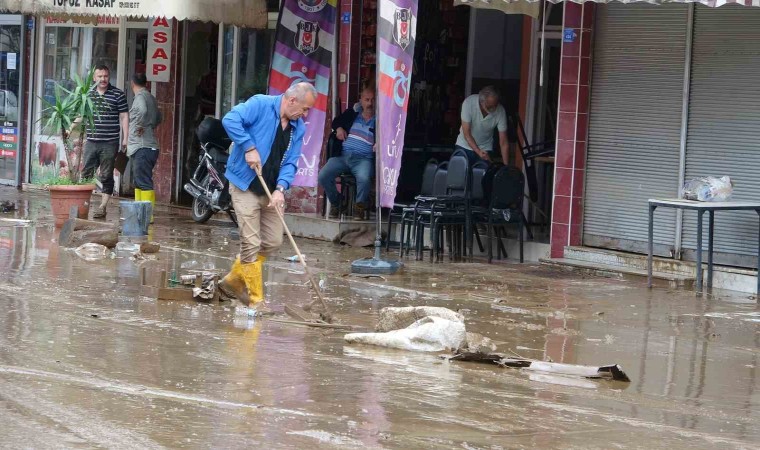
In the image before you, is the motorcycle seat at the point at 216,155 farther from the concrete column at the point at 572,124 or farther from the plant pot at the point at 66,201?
the concrete column at the point at 572,124

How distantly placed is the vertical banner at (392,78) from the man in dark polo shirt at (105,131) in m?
5.18

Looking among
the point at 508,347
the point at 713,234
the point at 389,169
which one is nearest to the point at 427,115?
the point at 389,169

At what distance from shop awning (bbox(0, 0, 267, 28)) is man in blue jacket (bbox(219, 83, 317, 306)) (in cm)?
641

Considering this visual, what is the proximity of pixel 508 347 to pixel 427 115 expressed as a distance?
811cm

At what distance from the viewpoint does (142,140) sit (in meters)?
16.8

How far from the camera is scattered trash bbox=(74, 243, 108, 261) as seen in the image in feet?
43.6

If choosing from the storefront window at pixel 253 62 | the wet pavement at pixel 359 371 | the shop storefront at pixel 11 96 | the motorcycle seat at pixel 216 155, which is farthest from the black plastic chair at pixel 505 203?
the shop storefront at pixel 11 96

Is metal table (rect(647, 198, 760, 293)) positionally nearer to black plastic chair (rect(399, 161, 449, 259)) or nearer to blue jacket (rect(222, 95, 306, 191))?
black plastic chair (rect(399, 161, 449, 259))

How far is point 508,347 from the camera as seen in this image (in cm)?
923

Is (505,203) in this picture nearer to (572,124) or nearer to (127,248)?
(572,124)

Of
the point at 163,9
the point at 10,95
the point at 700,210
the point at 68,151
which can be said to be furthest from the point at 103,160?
the point at 700,210

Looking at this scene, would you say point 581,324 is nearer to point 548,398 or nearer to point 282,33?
point 548,398

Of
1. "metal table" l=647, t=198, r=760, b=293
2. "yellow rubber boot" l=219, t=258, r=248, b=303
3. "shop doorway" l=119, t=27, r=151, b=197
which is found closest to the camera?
"yellow rubber boot" l=219, t=258, r=248, b=303

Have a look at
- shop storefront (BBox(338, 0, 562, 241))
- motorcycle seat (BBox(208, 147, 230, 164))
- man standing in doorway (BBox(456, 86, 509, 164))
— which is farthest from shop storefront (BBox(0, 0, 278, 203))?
man standing in doorway (BBox(456, 86, 509, 164))
